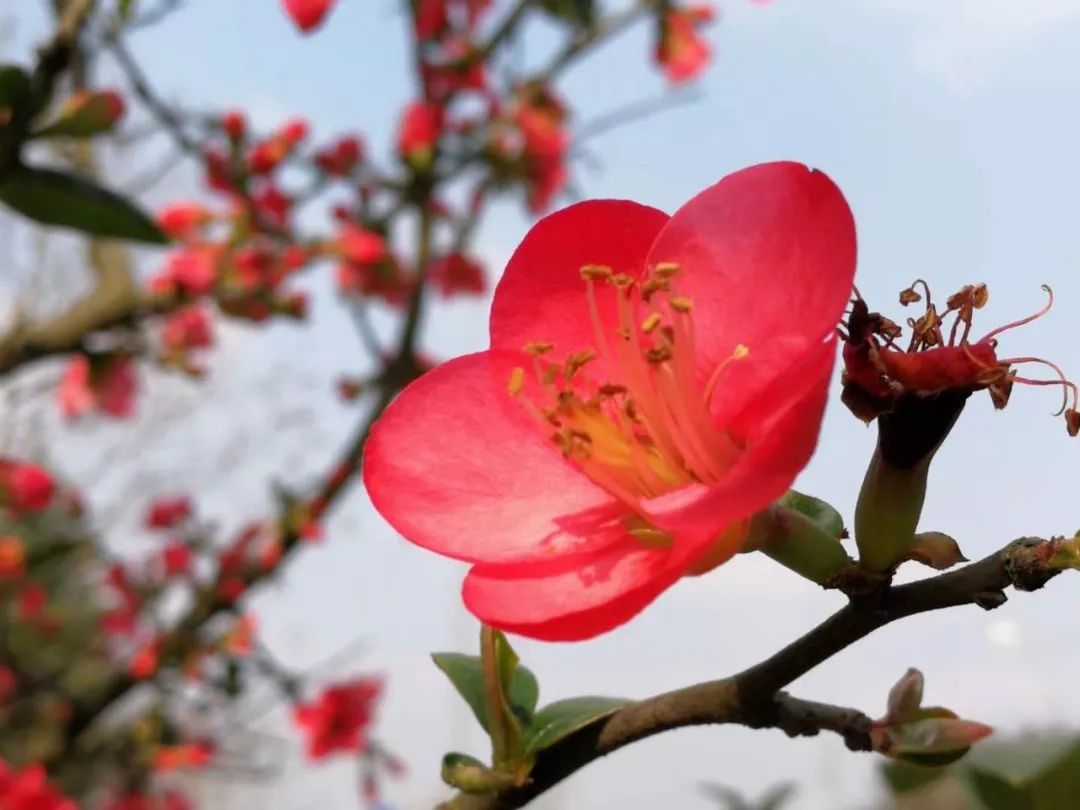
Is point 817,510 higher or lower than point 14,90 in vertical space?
lower

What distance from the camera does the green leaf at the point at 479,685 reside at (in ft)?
1.62

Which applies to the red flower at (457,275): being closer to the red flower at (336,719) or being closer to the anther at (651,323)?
the red flower at (336,719)

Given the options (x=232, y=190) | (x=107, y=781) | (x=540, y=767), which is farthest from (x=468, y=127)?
(x=540, y=767)

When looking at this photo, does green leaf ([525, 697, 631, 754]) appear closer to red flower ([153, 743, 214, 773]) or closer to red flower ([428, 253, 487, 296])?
red flower ([153, 743, 214, 773])

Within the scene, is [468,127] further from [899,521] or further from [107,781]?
[899,521]

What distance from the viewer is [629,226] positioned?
507 millimetres

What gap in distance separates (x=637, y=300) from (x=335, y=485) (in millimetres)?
2196

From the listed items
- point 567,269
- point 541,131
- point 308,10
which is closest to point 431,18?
point 541,131

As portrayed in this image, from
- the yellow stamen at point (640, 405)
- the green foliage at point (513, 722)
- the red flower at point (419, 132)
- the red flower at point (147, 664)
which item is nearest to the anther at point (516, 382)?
the yellow stamen at point (640, 405)

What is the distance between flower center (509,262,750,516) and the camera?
486 mm

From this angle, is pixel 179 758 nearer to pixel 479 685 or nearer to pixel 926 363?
pixel 479 685

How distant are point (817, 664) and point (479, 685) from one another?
0.20m

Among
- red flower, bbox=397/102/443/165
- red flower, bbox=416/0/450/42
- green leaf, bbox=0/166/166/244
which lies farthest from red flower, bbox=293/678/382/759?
green leaf, bbox=0/166/166/244

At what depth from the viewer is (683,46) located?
299 cm
